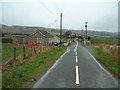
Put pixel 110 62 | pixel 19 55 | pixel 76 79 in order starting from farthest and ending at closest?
pixel 19 55
pixel 110 62
pixel 76 79

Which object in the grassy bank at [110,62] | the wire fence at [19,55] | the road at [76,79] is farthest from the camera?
the wire fence at [19,55]

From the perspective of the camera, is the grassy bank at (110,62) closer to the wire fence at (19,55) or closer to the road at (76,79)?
the road at (76,79)

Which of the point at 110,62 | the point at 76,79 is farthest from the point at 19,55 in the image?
the point at 76,79

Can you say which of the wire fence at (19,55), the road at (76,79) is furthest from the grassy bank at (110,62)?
the wire fence at (19,55)

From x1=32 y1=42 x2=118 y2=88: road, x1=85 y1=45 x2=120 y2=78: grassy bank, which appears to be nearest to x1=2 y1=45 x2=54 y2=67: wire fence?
x1=32 y1=42 x2=118 y2=88: road

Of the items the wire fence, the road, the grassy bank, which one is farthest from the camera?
the wire fence

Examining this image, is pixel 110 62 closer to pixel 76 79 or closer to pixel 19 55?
pixel 76 79

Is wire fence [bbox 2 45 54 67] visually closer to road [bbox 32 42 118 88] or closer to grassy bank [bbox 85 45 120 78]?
road [bbox 32 42 118 88]

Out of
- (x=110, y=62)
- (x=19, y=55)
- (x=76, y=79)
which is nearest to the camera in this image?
(x=76, y=79)

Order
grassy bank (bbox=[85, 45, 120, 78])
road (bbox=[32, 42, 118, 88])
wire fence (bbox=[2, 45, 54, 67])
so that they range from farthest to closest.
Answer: wire fence (bbox=[2, 45, 54, 67]), grassy bank (bbox=[85, 45, 120, 78]), road (bbox=[32, 42, 118, 88])

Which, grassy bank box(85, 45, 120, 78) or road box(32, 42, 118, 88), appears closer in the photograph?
road box(32, 42, 118, 88)

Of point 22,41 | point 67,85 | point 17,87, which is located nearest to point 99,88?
point 67,85

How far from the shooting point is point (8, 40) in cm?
7500

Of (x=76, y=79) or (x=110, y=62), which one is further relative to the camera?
(x=110, y=62)
